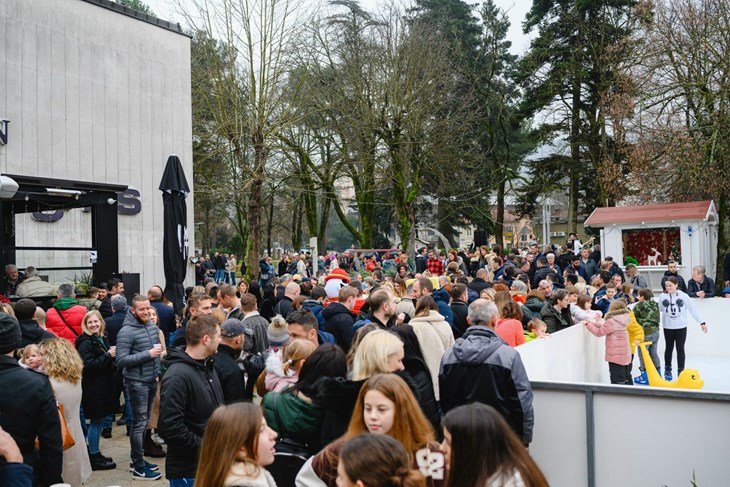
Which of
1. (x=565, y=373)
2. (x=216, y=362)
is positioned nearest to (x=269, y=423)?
(x=216, y=362)

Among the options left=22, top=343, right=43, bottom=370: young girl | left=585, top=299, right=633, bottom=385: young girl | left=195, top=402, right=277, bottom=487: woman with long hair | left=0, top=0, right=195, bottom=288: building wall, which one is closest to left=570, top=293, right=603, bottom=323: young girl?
left=585, top=299, right=633, bottom=385: young girl

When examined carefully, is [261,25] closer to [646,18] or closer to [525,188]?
[646,18]

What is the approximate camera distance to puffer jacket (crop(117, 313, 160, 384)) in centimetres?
665

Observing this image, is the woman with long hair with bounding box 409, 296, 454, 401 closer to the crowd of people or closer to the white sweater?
the crowd of people

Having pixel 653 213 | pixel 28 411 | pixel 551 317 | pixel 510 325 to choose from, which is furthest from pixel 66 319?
pixel 653 213

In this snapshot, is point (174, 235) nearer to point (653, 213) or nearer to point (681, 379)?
point (681, 379)

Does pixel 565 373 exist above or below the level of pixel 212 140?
below

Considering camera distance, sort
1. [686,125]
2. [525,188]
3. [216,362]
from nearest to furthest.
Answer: [216,362] < [686,125] < [525,188]

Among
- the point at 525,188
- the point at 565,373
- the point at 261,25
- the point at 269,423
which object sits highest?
the point at 261,25

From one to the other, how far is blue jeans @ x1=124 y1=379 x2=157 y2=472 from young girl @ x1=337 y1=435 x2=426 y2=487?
4.67 metres

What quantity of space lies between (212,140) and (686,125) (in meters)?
19.5

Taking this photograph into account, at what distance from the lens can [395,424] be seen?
11.8ft

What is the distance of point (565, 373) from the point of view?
9609 mm

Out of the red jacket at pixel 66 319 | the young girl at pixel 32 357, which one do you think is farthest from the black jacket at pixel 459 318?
the young girl at pixel 32 357
